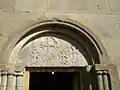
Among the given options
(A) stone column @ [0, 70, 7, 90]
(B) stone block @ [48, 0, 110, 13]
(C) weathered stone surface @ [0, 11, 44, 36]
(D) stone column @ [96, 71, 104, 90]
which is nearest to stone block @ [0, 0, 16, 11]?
(C) weathered stone surface @ [0, 11, 44, 36]

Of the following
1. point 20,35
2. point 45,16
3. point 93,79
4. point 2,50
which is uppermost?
point 45,16

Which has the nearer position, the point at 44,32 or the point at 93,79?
the point at 93,79

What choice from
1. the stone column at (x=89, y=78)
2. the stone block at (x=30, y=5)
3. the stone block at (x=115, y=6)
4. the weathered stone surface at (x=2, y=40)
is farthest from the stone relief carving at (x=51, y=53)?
the stone block at (x=115, y=6)

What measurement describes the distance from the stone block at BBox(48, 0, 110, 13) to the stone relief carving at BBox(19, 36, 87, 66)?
56cm

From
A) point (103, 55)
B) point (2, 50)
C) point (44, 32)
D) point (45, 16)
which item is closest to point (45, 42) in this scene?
point (44, 32)

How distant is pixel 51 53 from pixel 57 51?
11cm

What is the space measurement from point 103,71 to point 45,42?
113cm

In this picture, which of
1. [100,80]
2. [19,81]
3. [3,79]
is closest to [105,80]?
[100,80]

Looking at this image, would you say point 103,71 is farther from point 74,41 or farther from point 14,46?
point 14,46

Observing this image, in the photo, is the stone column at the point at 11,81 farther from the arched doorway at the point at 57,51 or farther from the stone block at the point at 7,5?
the stone block at the point at 7,5

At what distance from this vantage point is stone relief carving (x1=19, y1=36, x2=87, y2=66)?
3.68 m

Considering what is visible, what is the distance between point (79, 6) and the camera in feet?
13.0

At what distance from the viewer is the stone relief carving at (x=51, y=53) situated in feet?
12.1

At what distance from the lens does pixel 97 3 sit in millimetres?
4016
